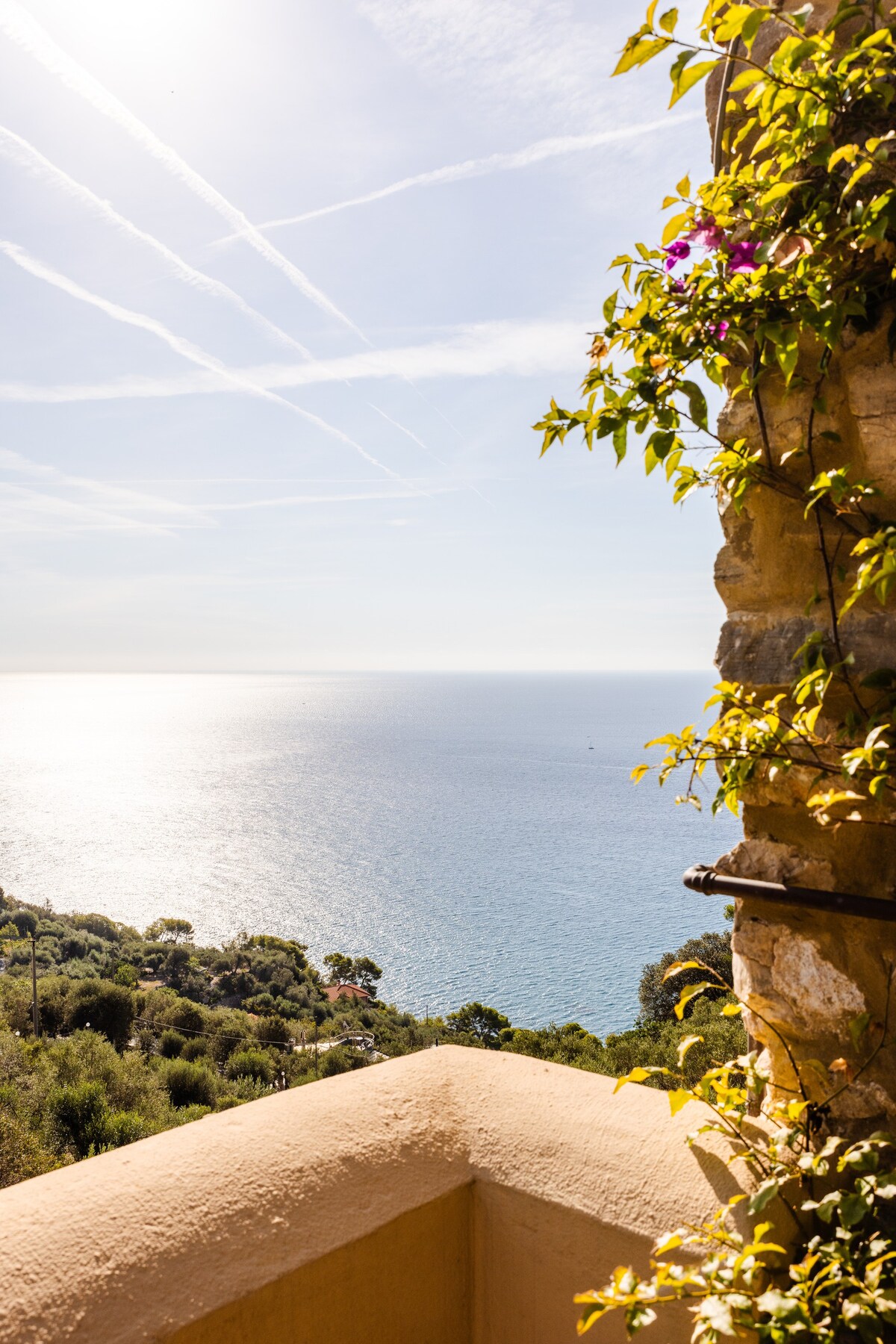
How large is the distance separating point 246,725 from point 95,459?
47299mm

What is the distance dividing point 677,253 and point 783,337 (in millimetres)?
179

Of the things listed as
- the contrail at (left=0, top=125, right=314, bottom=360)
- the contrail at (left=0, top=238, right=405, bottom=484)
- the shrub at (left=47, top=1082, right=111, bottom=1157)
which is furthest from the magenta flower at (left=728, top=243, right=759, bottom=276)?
the shrub at (left=47, top=1082, right=111, bottom=1157)

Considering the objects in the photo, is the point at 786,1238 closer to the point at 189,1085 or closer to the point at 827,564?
the point at 827,564

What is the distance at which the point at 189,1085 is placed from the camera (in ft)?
49.2

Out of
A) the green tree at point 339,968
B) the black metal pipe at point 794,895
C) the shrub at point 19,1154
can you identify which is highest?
the black metal pipe at point 794,895

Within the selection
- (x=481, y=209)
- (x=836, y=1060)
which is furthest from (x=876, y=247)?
(x=481, y=209)

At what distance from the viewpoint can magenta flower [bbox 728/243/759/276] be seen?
91 cm

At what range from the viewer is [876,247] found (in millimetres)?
905

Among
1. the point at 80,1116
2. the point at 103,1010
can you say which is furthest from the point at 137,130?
the point at 103,1010

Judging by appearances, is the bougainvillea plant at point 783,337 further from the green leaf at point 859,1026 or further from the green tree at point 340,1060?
the green tree at point 340,1060

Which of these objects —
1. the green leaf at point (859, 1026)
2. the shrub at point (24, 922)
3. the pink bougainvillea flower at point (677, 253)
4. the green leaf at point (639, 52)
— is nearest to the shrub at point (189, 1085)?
the shrub at point (24, 922)

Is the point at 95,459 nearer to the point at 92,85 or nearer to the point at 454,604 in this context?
the point at 454,604

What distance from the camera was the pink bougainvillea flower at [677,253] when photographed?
3.12 ft

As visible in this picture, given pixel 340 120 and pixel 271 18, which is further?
pixel 340 120
